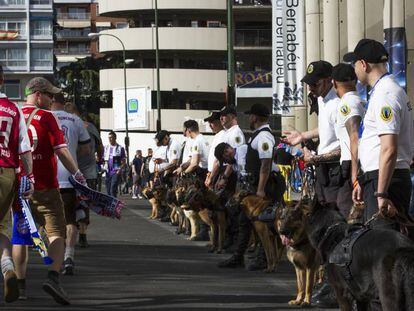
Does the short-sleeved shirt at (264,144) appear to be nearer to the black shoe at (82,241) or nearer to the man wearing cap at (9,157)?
the black shoe at (82,241)

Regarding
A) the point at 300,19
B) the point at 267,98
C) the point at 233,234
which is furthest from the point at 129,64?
the point at 233,234

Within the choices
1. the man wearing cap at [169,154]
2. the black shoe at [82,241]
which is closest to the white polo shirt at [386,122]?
the black shoe at [82,241]

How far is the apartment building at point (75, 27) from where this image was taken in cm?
16238

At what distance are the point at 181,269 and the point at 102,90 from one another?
258 feet

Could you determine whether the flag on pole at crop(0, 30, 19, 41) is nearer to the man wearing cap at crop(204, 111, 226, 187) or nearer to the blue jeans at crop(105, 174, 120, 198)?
the blue jeans at crop(105, 174, 120, 198)

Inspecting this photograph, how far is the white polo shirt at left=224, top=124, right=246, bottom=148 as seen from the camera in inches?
645

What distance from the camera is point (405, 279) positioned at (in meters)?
6.86

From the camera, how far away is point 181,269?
13328 millimetres

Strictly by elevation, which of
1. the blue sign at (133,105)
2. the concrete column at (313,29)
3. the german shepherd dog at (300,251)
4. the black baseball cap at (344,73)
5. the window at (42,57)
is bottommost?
the german shepherd dog at (300,251)

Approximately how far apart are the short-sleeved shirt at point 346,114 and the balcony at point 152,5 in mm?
74685

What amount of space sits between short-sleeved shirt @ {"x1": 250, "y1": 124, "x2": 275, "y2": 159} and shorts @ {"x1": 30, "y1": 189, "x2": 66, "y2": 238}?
363cm

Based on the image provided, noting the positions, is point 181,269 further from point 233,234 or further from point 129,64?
point 129,64

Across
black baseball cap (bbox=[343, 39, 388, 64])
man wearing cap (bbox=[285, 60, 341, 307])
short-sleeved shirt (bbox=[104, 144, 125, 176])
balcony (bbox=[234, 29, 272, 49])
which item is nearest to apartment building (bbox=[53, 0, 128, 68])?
balcony (bbox=[234, 29, 272, 49])

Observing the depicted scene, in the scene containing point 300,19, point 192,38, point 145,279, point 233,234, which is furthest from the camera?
point 192,38
